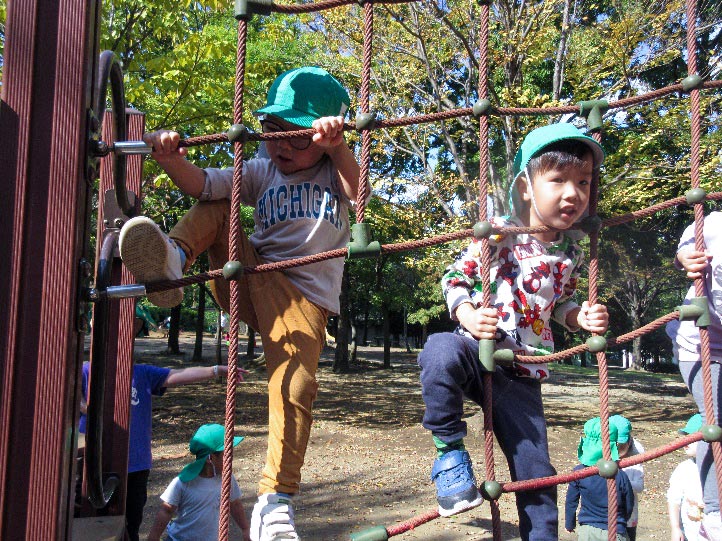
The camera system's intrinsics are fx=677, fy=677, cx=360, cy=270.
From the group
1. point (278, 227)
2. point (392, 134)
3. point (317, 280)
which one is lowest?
point (317, 280)

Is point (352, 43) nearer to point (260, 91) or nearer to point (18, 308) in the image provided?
point (260, 91)

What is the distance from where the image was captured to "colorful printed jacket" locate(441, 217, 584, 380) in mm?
2035

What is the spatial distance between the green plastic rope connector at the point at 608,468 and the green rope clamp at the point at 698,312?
50 cm

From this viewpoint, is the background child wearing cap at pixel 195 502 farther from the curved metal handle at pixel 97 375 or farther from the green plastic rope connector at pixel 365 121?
the green plastic rope connector at pixel 365 121

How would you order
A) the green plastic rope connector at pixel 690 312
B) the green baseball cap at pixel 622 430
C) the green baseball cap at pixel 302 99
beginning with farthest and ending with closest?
1. the green baseball cap at pixel 622 430
2. the green baseball cap at pixel 302 99
3. the green plastic rope connector at pixel 690 312

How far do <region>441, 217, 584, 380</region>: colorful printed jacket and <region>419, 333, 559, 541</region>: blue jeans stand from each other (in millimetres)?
72

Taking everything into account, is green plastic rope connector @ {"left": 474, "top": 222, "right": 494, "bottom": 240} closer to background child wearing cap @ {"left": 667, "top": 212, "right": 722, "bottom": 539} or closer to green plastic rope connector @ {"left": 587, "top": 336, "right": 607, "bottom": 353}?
green plastic rope connector @ {"left": 587, "top": 336, "right": 607, "bottom": 353}

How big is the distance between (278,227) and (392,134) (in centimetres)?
786

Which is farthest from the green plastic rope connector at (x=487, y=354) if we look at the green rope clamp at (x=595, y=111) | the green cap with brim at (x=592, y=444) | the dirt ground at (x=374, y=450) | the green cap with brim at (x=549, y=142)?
the dirt ground at (x=374, y=450)

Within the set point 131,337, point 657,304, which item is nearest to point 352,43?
point 131,337

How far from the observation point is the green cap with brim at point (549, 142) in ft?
6.46

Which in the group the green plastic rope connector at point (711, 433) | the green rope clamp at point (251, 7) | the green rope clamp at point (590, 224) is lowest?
the green plastic rope connector at point (711, 433)

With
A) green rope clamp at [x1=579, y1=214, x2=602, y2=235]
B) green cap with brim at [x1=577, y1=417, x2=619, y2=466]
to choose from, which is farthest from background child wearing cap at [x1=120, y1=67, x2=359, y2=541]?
green cap with brim at [x1=577, y1=417, x2=619, y2=466]

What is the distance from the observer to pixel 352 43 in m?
8.95
